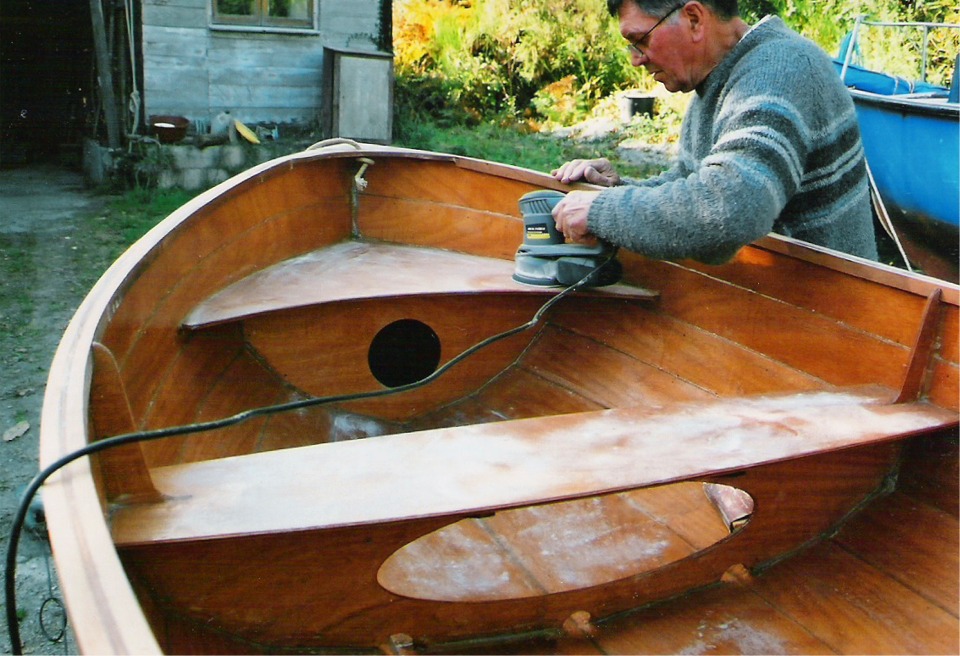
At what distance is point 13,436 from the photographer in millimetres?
3580

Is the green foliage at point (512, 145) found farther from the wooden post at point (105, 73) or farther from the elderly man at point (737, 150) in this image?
the elderly man at point (737, 150)

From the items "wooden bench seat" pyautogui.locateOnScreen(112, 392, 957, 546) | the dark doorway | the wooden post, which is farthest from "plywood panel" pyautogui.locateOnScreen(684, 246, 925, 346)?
the dark doorway

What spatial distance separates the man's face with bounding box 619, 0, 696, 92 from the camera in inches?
88.4

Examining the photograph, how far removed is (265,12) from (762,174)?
8.24m

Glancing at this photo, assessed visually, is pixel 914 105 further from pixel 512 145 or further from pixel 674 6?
pixel 512 145

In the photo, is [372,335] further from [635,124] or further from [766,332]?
[635,124]

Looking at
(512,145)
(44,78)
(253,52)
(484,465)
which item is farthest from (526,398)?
(44,78)

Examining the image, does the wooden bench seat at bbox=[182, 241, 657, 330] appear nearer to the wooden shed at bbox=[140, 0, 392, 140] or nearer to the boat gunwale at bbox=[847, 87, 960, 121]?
the boat gunwale at bbox=[847, 87, 960, 121]

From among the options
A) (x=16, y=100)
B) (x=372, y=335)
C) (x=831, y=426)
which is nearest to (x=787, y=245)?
(x=831, y=426)

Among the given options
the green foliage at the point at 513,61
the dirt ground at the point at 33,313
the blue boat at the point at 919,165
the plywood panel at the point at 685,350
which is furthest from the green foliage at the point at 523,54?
the plywood panel at the point at 685,350

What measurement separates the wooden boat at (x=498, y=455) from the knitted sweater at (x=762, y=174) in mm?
201

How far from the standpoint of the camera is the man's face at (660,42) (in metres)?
2.25

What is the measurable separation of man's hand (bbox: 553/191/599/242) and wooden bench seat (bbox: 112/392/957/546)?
62 cm

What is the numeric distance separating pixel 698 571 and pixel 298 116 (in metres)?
8.46
